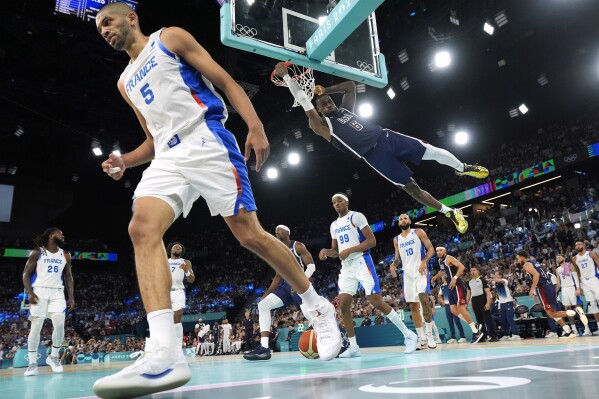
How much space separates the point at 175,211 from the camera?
235cm

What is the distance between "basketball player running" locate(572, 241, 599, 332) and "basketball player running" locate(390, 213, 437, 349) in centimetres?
475

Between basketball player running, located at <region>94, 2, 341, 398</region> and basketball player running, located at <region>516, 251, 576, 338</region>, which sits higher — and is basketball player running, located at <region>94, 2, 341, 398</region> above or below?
above

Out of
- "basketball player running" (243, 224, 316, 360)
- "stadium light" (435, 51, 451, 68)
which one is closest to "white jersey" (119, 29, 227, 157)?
"basketball player running" (243, 224, 316, 360)

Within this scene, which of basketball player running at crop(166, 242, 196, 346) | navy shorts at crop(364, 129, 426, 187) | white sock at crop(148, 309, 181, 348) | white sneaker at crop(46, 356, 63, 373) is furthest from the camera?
basketball player running at crop(166, 242, 196, 346)

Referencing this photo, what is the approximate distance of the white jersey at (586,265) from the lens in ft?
31.5

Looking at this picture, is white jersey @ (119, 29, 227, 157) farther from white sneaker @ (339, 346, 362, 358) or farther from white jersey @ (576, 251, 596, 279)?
white jersey @ (576, 251, 596, 279)

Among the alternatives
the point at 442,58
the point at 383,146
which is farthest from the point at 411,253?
the point at 442,58

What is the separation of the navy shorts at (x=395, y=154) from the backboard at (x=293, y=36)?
1.41m

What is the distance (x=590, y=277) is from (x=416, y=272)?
204 inches

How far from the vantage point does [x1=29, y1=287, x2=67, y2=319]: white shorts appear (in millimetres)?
5869

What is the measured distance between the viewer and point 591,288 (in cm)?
956

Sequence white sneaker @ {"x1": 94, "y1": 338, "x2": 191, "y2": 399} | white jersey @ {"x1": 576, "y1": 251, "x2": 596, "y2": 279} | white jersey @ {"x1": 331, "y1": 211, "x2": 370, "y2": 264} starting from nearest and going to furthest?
1. white sneaker @ {"x1": 94, "y1": 338, "x2": 191, "y2": 399}
2. white jersey @ {"x1": 331, "y1": 211, "x2": 370, "y2": 264}
3. white jersey @ {"x1": 576, "y1": 251, "x2": 596, "y2": 279}

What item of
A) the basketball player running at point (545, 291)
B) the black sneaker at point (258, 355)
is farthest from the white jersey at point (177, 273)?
the basketball player running at point (545, 291)

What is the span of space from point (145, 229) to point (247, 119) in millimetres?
761
